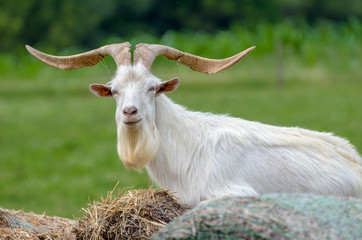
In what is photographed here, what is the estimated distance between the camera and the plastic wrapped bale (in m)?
4.43

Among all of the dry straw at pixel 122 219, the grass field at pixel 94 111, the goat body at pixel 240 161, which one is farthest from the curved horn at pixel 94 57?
the dry straw at pixel 122 219

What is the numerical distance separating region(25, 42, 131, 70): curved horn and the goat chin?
72 centimetres

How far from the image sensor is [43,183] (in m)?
16.0

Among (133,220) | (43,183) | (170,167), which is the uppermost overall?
(43,183)

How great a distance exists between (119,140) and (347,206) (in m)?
2.70

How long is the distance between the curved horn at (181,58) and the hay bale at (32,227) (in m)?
1.85

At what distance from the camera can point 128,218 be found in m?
5.83

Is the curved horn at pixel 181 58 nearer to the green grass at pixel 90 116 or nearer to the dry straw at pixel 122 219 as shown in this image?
the dry straw at pixel 122 219

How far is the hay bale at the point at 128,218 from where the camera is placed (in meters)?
5.75

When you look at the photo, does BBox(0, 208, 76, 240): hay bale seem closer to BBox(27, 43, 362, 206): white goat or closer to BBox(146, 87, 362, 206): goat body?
BBox(27, 43, 362, 206): white goat

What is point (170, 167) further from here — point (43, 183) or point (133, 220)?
point (43, 183)

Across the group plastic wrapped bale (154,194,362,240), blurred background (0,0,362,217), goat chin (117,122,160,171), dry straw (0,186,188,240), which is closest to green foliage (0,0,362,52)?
blurred background (0,0,362,217)

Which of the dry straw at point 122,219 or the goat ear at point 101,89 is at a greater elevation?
the goat ear at point 101,89

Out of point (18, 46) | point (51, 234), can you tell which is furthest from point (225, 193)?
point (18, 46)
